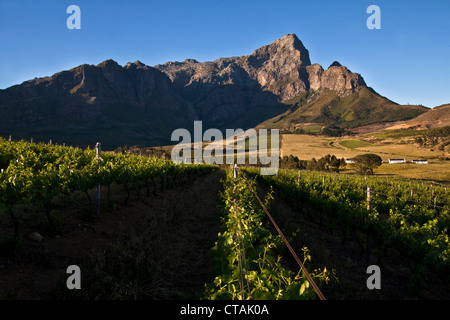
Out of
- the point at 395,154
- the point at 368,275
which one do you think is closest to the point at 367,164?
the point at 395,154

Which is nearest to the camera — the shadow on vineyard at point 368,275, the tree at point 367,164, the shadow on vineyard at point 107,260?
the shadow on vineyard at point 107,260

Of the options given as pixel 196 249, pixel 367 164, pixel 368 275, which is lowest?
pixel 368 275

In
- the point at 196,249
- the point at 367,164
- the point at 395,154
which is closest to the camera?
the point at 196,249

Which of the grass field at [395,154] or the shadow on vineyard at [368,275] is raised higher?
Result: the grass field at [395,154]

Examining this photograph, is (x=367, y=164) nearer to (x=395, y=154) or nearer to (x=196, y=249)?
(x=395, y=154)

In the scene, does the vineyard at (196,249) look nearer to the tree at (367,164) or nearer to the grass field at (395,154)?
the grass field at (395,154)

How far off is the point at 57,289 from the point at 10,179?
2.86 metres

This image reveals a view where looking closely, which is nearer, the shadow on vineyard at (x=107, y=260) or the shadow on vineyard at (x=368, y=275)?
the shadow on vineyard at (x=107, y=260)

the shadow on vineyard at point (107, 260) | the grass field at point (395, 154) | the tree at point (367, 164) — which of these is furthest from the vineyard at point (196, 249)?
the tree at point (367, 164)

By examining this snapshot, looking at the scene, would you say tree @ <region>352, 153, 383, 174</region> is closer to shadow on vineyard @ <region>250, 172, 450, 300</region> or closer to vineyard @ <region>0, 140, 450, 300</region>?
vineyard @ <region>0, 140, 450, 300</region>

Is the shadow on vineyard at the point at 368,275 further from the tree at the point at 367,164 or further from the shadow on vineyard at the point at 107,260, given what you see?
the tree at the point at 367,164

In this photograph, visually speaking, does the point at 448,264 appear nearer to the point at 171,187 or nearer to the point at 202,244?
the point at 202,244

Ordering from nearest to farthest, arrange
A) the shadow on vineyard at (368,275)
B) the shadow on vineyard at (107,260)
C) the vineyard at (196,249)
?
1. the vineyard at (196,249)
2. the shadow on vineyard at (107,260)
3. the shadow on vineyard at (368,275)

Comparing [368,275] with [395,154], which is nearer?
[368,275]
